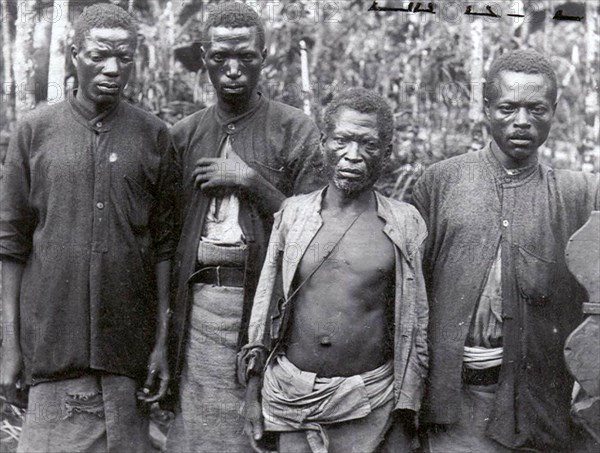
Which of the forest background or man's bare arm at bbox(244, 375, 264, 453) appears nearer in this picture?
man's bare arm at bbox(244, 375, 264, 453)

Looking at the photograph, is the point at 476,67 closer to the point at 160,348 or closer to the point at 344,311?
the point at 344,311

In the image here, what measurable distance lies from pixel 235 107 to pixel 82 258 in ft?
3.29

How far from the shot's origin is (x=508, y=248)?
332 cm

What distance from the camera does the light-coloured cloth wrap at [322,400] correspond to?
124 inches

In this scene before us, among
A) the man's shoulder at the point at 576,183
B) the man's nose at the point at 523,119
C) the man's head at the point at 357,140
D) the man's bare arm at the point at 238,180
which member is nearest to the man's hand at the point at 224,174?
the man's bare arm at the point at 238,180

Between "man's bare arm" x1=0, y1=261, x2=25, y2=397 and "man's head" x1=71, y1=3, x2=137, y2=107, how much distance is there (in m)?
0.81

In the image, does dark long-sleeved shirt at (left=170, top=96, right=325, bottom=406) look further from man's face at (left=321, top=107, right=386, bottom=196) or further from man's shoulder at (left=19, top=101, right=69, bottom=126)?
man's shoulder at (left=19, top=101, right=69, bottom=126)

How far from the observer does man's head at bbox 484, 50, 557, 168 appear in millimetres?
3324

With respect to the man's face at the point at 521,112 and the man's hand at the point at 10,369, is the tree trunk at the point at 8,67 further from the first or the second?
the man's face at the point at 521,112

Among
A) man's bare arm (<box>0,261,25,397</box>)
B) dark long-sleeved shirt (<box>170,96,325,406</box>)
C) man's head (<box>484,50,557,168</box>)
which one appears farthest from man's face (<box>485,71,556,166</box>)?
man's bare arm (<box>0,261,25,397</box>)

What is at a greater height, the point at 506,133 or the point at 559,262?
the point at 506,133

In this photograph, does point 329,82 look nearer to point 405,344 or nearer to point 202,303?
point 202,303

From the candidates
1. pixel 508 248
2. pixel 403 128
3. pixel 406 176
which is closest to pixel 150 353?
pixel 508 248

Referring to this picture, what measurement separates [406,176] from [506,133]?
2577mm
